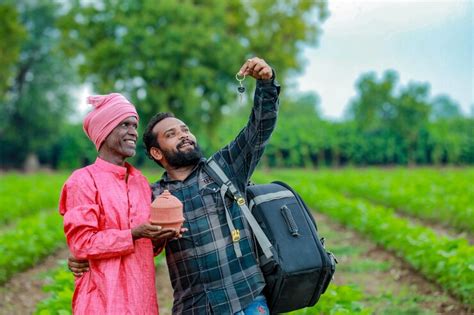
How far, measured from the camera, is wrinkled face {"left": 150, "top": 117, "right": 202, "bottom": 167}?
3150 mm

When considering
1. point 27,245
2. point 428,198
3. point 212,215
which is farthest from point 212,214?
point 428,198

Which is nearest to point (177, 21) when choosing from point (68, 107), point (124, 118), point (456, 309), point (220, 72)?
point (220, 72)

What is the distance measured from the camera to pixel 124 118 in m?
3.03

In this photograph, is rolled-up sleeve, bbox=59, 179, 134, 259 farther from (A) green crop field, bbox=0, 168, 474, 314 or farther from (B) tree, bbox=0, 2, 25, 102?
(B) tree, bbox=0, 2, 25, 102

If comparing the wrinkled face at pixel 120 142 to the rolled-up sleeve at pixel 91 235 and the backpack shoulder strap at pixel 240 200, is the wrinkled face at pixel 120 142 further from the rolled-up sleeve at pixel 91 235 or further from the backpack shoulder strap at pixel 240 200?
the backpack shoulder strap at pixel 240 200

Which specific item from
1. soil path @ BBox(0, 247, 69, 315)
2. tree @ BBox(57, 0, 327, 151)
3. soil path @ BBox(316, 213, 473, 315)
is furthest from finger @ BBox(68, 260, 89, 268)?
tree @ BBox(57, 0, 327, 151)

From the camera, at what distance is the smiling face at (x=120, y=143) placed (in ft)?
9.93

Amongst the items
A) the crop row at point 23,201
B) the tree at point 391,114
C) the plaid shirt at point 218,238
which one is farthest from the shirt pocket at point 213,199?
the tree at point 391,114

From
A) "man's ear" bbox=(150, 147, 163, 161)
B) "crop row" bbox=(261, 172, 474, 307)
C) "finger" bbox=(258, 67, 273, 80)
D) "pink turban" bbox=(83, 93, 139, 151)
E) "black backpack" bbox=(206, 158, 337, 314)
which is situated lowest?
"crop row" bbox=(261, 172, 474, 307)

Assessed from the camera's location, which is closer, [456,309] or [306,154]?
[456,309]

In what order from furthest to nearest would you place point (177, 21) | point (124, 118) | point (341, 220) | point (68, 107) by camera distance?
point (68, 107) → point (177, 21) → point (341, 220) → point (124, 118)

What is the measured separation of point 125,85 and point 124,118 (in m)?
28.6

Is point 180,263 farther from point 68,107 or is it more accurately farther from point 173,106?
point 68,107

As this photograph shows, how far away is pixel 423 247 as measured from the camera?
7508mm
